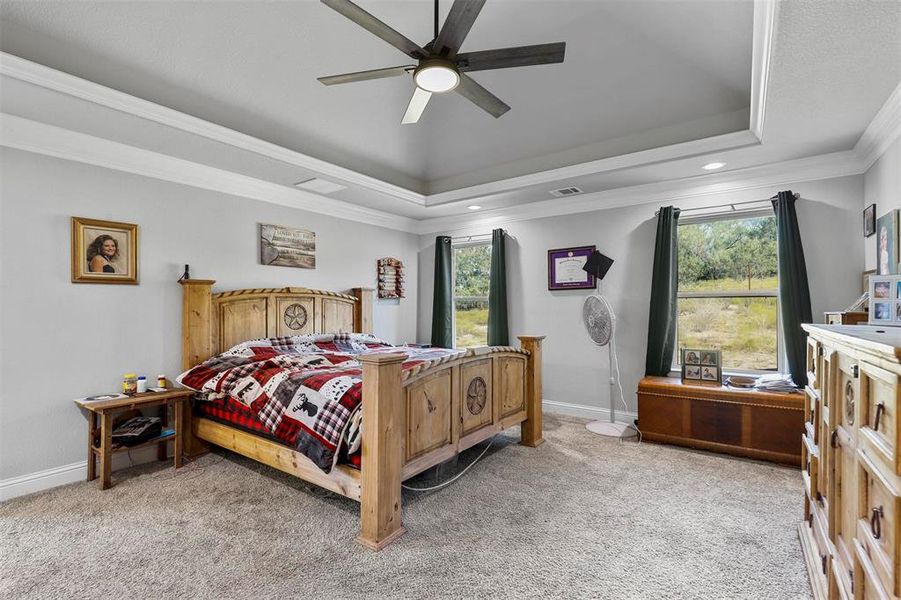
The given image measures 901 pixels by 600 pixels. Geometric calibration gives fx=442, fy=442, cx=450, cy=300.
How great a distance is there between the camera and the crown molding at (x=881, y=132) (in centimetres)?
250

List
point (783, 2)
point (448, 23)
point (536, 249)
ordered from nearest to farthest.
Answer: point (783, 2) → point (448, 23) → point (536, 249)

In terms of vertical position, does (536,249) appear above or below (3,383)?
above

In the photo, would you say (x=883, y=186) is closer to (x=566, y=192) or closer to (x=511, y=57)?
(x=566, y=192)

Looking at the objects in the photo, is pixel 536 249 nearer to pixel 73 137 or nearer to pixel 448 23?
pixel 448 23

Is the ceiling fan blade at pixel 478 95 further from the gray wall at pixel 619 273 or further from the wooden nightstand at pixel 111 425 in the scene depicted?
the wooden nightstand at pixel 111 425

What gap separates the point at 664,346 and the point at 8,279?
5027 millimetres

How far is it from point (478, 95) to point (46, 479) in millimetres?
3715

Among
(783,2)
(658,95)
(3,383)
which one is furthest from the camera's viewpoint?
(658,95)

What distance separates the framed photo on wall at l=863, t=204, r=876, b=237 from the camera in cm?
312

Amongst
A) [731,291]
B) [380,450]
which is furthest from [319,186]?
[731,291]

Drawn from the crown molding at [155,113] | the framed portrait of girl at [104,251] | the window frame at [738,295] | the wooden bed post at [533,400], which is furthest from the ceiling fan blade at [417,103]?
the window frame at [738,295]

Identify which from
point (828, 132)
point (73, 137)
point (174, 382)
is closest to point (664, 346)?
point (828, 132)

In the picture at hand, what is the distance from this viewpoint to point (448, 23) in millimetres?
1903

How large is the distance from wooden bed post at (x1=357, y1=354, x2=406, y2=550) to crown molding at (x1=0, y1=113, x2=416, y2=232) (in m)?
2.64
